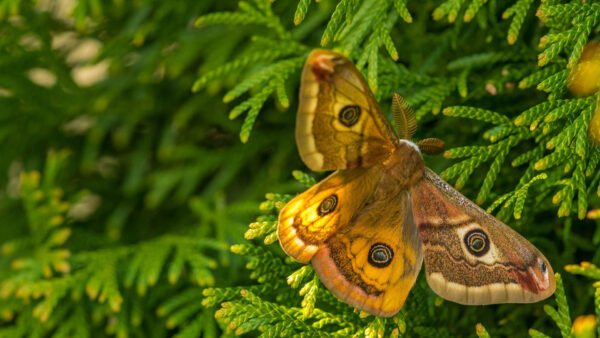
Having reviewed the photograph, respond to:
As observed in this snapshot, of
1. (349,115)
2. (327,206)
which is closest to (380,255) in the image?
(327,206)

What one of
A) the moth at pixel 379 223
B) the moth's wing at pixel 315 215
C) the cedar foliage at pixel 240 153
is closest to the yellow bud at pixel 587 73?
the cedar foliage at pixel 240 153

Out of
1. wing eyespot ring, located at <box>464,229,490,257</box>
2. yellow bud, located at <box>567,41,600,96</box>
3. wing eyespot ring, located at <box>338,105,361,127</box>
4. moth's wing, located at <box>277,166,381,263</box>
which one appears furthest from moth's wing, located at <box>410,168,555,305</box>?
yellow bud, located at <box>567,41,600,96</box>

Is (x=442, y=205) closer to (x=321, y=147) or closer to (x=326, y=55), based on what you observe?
(x=321, y=147)

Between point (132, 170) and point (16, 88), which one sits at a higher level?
point (16, 88)

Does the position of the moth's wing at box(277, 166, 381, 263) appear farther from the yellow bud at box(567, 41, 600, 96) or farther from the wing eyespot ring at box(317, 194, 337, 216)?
the yellow bud at box(567, 41, 600, 96)

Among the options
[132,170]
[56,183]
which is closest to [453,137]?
[132,170]

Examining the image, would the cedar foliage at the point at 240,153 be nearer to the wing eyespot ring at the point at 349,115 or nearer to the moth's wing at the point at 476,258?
the moth's wing at the point at 476,258

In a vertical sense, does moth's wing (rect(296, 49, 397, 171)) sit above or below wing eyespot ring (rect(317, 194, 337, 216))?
above
